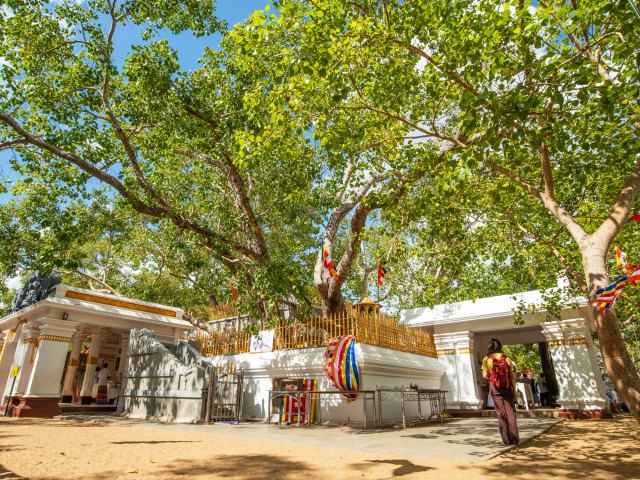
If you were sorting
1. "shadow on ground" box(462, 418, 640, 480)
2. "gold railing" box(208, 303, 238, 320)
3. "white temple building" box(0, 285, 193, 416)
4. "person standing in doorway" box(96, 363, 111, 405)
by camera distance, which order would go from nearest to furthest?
"shadow on ground" box(462, 418, 640, 480), "white temple building" box(0, 285, 193, 416), "gold railing" box(208, 303, 238, 320), "person standing in doorway" box(96, 363, 111, 405)

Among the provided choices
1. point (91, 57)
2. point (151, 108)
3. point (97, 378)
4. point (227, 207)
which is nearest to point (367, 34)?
point (151, 108)

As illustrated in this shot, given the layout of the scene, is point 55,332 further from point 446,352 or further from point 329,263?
point 446,352

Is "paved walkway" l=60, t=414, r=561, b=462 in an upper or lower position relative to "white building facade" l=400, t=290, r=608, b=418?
lower

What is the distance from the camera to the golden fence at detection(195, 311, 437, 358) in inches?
402

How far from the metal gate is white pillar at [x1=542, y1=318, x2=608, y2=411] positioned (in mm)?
9533

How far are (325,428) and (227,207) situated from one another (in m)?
8.17

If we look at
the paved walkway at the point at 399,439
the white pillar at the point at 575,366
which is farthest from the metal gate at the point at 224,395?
the white pillar at the point at 575,366

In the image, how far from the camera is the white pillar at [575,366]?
449 inches

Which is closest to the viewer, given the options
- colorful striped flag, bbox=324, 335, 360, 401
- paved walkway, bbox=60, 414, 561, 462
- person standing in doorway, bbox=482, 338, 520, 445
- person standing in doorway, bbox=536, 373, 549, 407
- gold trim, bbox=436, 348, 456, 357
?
paved walkway, bbox=60, 414, 561, 462

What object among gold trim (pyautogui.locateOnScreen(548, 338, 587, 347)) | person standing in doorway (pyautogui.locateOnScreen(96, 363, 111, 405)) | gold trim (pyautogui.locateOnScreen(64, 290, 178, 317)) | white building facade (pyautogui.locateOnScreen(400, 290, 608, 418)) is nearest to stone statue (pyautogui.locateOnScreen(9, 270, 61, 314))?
gold trim (pyautogui.locateOnScreen(64, 290, 178, 317))

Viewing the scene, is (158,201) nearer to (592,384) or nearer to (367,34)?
(367,34)

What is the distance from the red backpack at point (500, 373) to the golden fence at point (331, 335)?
12.7 feet

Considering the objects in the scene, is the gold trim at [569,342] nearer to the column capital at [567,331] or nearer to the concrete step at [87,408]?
the column capital at [567,331]

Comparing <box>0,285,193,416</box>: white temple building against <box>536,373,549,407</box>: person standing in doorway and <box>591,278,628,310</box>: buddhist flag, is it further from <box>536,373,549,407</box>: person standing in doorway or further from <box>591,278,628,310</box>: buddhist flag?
<box>536,373,549,407</box>: person standing in doorway
